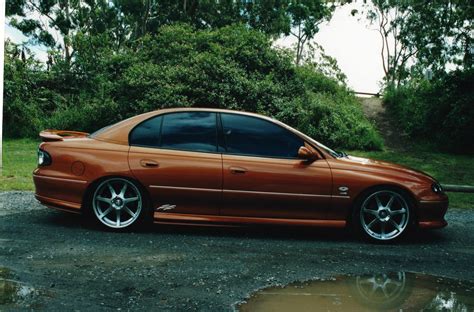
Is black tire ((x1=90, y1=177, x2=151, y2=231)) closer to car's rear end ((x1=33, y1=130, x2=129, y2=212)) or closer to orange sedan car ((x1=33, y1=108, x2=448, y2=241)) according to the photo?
orange sedan car ((x1=33, y1=108, x2=448, y2=241))

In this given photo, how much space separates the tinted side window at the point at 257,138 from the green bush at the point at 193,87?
10244 mm

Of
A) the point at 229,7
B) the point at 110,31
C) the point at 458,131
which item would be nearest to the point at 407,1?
the point at 458,131

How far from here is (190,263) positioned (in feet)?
17.6

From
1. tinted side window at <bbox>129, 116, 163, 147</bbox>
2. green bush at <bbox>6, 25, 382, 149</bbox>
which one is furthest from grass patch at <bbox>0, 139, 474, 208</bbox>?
tinted side window at <bbox>129, 116, 163, 147</bbox>

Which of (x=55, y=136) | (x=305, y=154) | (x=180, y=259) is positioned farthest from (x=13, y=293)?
(x=305, y=154)

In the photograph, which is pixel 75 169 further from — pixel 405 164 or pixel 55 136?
pixel 405 164

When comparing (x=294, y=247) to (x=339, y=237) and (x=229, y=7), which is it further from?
(x=229, y=7)

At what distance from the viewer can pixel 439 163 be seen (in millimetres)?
16062

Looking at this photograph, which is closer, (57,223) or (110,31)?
(57,223)

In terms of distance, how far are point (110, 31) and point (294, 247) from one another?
37722 millimetres

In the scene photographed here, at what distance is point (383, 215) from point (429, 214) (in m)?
0.56

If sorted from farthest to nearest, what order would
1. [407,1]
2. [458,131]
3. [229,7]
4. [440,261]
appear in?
[229,7] → [407,1] → [458,131] → [440,261]

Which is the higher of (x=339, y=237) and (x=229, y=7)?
(x=229, y=7)

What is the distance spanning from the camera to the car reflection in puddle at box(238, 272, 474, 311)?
4227mm
